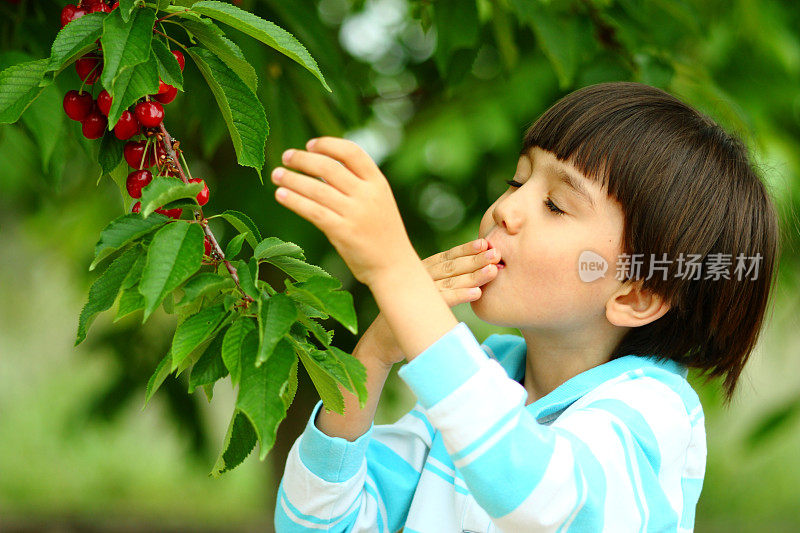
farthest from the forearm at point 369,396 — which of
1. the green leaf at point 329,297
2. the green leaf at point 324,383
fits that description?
the green leaf at point 329,297

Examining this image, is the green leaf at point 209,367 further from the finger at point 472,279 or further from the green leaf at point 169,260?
the finger at point 472,279

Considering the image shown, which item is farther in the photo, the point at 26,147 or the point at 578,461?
the point at 26,147

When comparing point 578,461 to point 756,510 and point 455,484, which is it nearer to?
point 455,484

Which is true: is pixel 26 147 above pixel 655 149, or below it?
above

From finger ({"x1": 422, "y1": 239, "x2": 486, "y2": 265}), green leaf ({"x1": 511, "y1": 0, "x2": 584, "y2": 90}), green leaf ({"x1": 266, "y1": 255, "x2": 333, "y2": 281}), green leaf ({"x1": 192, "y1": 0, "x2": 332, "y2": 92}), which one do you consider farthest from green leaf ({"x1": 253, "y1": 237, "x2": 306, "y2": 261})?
green leaf ({"x1": 511, "y1": 0, "x2": 584, "y2": 90})

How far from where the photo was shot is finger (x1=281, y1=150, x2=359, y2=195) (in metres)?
0.65

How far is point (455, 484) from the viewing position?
0.98 m

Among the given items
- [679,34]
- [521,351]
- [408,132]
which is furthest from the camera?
[408,132]

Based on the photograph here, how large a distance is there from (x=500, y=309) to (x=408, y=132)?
0.98 metres

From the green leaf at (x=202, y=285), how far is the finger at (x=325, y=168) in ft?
0.35

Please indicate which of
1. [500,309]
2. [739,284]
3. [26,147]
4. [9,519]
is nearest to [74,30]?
[500,309]

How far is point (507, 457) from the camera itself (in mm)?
661

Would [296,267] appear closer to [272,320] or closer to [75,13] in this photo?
[272,320]

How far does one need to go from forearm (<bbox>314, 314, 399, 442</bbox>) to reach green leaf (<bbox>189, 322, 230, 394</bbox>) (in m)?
0.28
